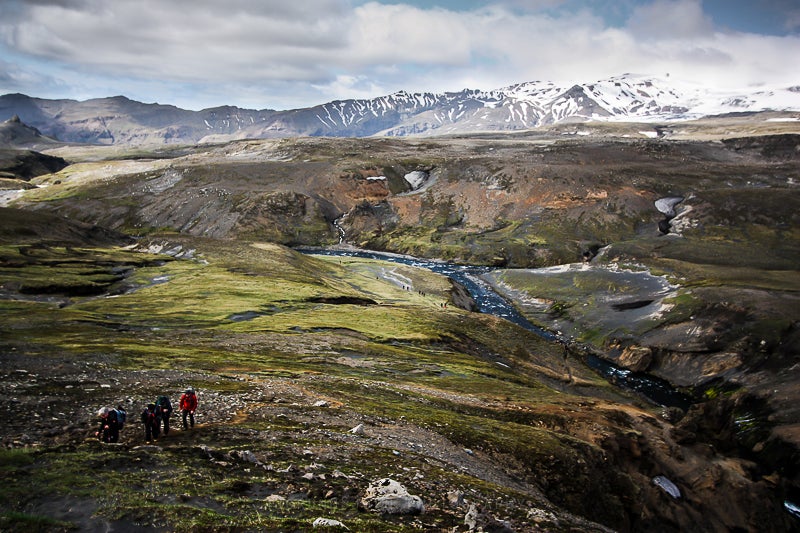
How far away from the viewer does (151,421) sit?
24.2 meters

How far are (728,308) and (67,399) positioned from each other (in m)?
116

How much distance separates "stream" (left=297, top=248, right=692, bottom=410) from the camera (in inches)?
3600

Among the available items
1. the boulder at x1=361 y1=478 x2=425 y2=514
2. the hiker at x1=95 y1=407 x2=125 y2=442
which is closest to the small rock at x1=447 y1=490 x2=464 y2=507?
the boulder at x1=361 y1=478 x2=425 y2=514

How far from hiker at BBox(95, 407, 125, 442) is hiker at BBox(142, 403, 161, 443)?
1.12m

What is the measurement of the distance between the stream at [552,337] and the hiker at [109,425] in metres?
87.2

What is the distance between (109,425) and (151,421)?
175cm

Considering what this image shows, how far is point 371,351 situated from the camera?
6644 cm

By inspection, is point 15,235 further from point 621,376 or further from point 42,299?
point 621,376

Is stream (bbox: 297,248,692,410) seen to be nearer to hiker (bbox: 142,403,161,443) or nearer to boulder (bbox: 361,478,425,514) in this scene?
boulder (bbox: 361,478,425,514)

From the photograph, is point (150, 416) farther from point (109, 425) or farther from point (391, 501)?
point (391, 501)

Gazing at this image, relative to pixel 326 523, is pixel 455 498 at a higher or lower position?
lower

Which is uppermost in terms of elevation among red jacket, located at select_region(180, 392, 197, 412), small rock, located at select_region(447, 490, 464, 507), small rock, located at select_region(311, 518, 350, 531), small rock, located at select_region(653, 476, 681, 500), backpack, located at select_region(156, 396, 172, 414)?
backpack, located at select_region(156, 396, 172, 414)

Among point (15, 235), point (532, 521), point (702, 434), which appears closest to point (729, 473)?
point (702, 434)

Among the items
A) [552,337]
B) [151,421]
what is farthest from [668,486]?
[552,337]
